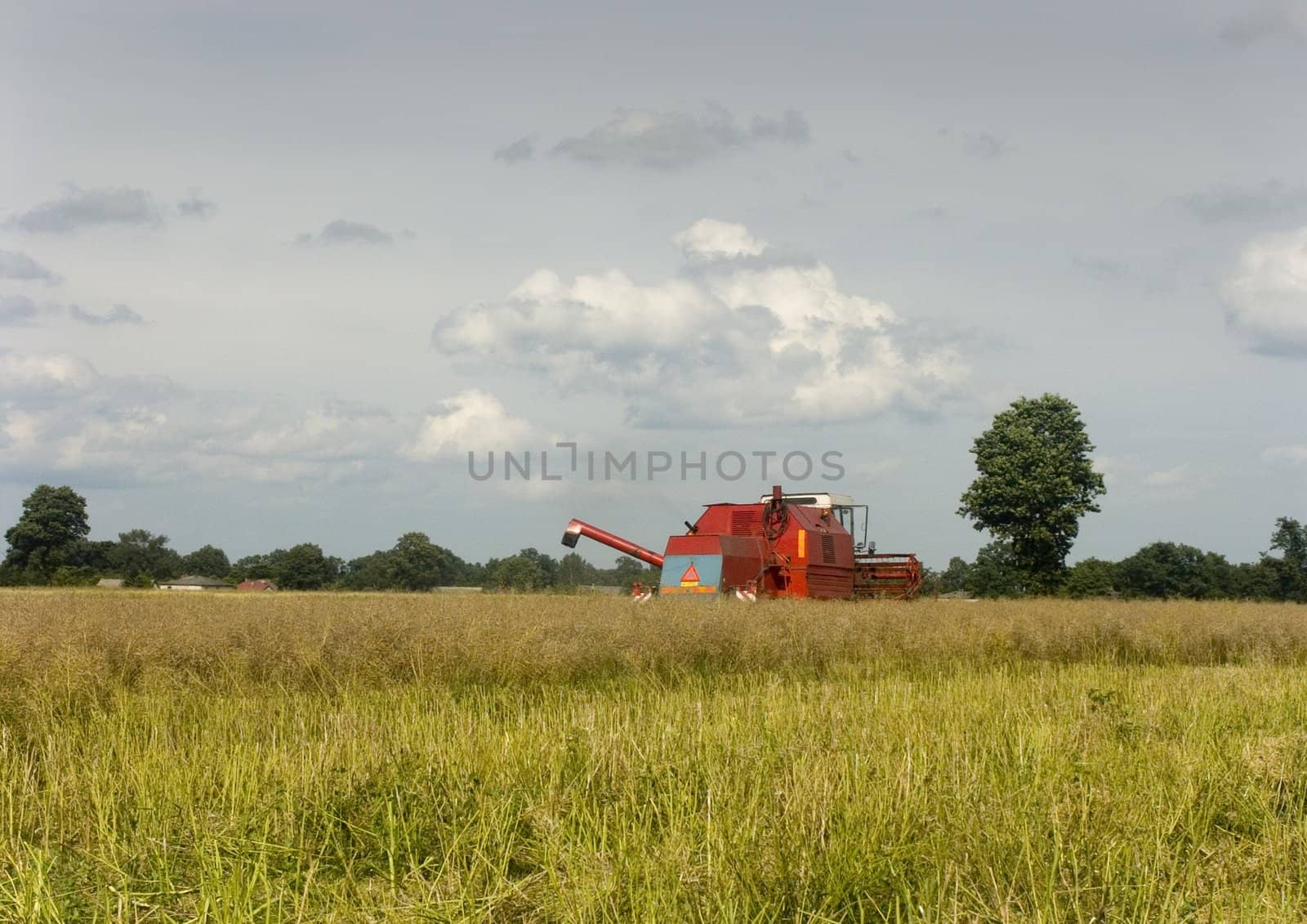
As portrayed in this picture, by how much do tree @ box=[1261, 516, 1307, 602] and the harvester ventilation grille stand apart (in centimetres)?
5303

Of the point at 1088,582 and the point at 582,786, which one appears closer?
the point at 582,786

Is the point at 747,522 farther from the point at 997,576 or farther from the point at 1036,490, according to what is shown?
the point at 997,576

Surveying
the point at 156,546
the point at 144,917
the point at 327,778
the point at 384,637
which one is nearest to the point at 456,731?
the point at 327,778

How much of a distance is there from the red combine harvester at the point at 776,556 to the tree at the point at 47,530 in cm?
6046

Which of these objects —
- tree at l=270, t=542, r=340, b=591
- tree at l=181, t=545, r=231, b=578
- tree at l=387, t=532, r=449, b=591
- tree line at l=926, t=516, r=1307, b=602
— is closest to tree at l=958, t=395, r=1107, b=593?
tree line at l=926, t=516, r=1307, b=602

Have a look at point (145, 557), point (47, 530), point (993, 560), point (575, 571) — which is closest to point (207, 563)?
point (145, 557)

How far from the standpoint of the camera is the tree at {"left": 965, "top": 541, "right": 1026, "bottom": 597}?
4288 cm

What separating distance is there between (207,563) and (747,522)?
345 ft

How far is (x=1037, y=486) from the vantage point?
138 ft

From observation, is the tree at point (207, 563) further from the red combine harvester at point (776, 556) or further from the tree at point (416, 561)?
the red combine harvester at point (776, 556)

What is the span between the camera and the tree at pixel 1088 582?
139ft

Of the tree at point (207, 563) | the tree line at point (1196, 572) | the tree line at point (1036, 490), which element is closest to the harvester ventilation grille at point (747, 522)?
the tree line at point (1036, 490)

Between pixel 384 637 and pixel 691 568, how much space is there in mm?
9907

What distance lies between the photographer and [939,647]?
14016 mm
